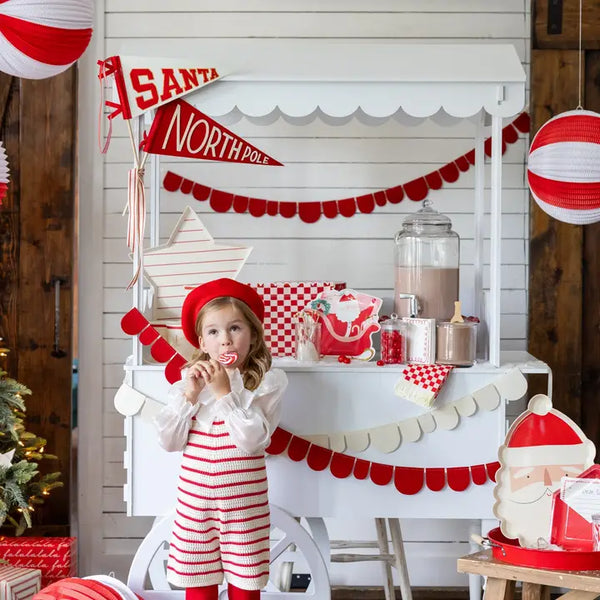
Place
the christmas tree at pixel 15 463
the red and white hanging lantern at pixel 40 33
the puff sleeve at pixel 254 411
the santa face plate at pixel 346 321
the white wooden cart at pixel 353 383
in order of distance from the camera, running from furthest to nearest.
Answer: the christmas tree at pixel 15 463 < the santa face plate at pixel 346 321 < the white wooden cart at pixel 353 383 < the puff sleeve at pixel 254 411 < the red and white hanging lantern at pixel 40 33

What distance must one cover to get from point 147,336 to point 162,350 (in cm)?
6

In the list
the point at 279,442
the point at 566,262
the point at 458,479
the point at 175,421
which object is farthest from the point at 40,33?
the point at 566,262

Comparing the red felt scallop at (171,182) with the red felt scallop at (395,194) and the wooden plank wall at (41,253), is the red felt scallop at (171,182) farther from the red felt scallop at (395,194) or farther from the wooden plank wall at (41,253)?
the red felt scallop at (395,194)

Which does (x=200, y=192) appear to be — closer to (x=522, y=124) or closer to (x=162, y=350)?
(x=162, y=350)

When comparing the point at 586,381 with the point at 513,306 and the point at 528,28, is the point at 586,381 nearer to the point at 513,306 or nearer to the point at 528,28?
the point at 513,306

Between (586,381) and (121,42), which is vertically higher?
(121,42)

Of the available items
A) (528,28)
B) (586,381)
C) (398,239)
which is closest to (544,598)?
(398,239)

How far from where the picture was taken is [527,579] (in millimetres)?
1793

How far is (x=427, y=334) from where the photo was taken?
251 centimetres

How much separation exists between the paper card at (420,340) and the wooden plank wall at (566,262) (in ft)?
→ 2.95

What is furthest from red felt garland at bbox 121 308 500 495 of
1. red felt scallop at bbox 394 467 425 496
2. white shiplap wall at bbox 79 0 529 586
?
white shiplap wall at bbox 79 0 529 586

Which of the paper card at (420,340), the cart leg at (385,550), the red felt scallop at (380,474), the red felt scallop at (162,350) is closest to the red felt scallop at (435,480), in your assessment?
the red felt scallop at (380,474)

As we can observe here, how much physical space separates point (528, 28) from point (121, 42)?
1.49 metres

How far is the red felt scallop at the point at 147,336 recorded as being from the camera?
251cm
